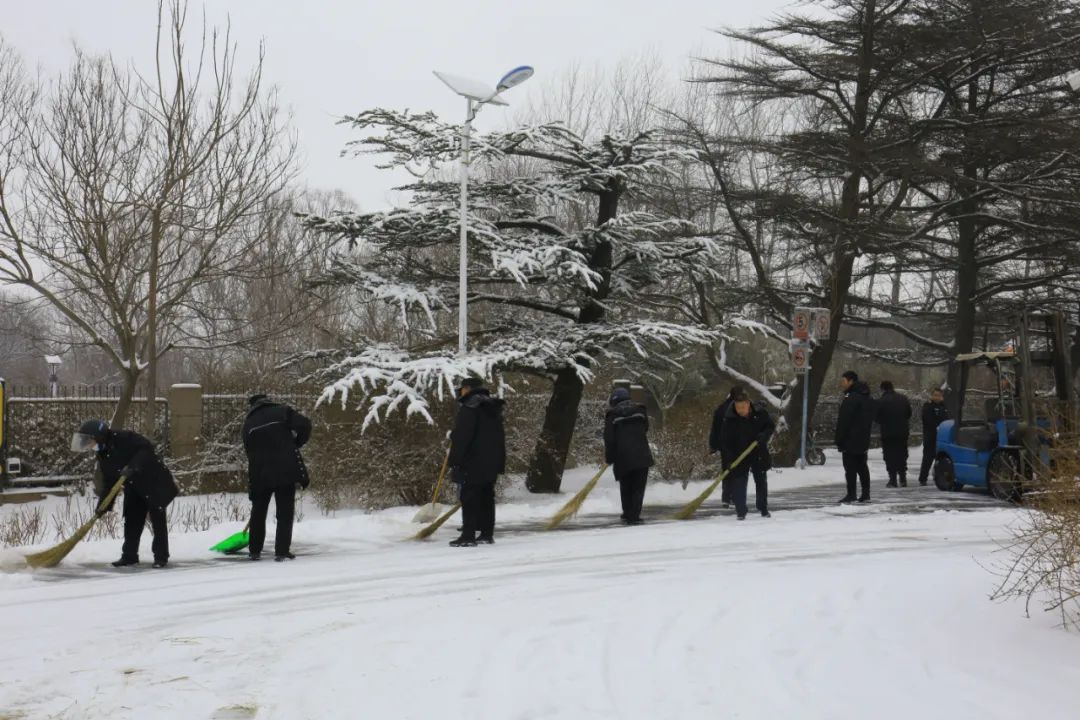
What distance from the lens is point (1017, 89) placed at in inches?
854

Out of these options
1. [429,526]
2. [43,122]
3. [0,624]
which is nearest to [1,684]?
[0,624]

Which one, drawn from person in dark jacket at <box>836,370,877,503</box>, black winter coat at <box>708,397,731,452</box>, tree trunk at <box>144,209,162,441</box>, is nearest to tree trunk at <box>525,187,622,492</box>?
black winter coat at <box>708,397,731,452</box>

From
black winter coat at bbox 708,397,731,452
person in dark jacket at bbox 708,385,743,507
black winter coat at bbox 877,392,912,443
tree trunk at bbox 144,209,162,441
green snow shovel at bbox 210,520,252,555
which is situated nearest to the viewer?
green snow shovel at bbox 210,520,252,555

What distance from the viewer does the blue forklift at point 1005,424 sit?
48.1 ft

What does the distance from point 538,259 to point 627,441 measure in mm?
3683

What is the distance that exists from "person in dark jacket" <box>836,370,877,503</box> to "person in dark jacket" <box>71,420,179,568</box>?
9351mm

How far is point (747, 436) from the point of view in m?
13.7

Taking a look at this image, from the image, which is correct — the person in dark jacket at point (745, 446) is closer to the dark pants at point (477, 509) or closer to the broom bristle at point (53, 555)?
the dark pants at point (477, 509)

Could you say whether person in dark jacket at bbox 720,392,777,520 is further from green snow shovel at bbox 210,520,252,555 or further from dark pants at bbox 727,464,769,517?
green snow shovel at bbox 210,520,252,555

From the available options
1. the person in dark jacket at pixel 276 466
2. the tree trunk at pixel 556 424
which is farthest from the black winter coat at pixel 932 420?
the person in dark jacket at pixel 276 466

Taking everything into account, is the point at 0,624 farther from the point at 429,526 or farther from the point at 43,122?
the point at 43,122

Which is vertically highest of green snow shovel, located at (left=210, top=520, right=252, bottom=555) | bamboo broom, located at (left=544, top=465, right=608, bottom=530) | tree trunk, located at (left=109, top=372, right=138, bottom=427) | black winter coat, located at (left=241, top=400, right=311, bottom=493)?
tree trunk, located at (left=109, top=372, right=138, bottom=427)

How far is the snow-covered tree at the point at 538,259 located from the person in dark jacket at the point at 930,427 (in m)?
4.97

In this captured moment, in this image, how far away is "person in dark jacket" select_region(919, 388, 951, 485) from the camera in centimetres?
1841
